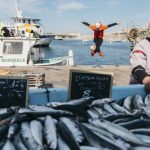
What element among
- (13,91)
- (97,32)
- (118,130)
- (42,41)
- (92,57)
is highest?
(97,32)

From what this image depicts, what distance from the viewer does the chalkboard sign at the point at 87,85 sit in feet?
15.1

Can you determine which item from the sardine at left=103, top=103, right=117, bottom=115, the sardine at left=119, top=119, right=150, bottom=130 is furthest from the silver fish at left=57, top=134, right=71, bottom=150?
the sardine at left=103, top=103, right=117, bottom=115

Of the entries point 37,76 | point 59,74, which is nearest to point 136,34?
point 59,74

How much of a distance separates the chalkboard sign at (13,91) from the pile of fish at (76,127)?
13.4 inches

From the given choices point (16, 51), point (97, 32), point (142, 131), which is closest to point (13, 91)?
point (142, 131)

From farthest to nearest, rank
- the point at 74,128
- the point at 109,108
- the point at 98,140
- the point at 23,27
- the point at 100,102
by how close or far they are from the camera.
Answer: the point at 23,27 → the point at 100,102 → the point at 109,108 → the point at 74,128 → the point at 98,140

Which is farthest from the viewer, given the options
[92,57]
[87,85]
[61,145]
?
[92,57]

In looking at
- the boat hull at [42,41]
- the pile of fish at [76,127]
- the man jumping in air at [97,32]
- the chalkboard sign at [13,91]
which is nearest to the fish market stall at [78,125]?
the pile of fish at [76,127]

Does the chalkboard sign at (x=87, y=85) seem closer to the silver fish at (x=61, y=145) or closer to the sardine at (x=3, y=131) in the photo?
the sardine at (x=3, y=131)

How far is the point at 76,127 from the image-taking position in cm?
340

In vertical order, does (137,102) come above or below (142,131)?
above

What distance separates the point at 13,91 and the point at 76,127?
1.24 m

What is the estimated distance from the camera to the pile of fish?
3172 millimetres

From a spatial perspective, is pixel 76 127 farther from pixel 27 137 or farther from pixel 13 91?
pixel 13 91
